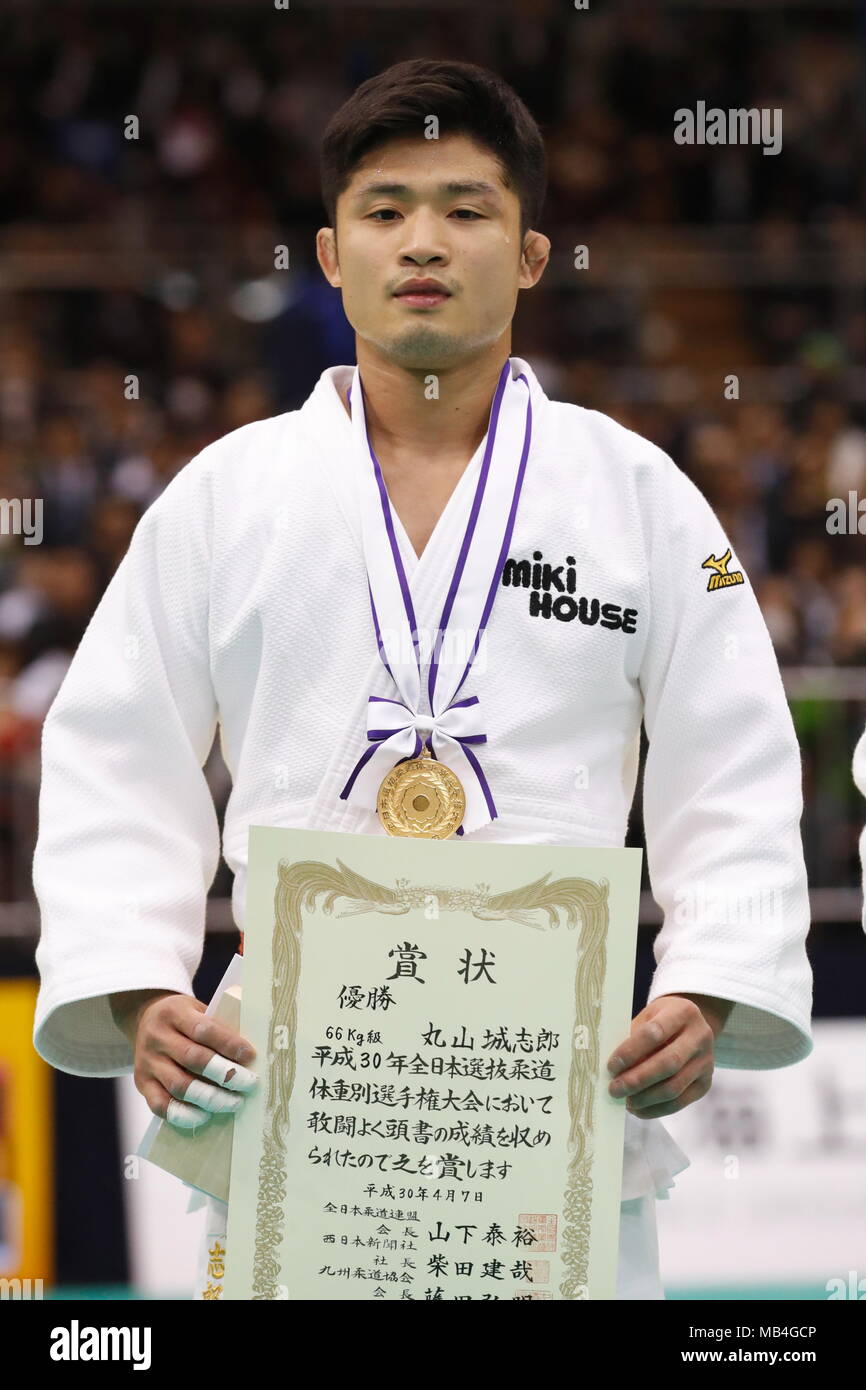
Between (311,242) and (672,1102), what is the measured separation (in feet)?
22.4

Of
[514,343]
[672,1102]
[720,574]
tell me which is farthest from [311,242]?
[672,1102]

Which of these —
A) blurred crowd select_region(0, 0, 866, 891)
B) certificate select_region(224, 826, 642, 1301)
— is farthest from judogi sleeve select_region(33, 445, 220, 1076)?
blurred crowd select_region(0, 0, 866, 891)

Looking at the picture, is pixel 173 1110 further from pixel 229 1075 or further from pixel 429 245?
pixel 429 245

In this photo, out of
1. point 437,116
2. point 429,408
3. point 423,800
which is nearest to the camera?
point 423,800

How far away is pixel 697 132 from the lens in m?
9.40

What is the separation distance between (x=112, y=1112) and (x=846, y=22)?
8.58 m

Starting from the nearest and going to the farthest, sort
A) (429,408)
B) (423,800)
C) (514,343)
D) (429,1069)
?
(429,1069), (423,800), (429,408), (514,343)

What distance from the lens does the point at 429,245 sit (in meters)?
2.54

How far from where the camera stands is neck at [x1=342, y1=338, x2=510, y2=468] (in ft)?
8.88

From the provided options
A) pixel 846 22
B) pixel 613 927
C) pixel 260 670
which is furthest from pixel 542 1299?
pixel 846 22

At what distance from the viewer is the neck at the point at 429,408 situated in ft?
8.88

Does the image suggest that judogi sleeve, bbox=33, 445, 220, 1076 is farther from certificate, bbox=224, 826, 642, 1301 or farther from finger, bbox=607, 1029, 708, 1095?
finger, bbox=607, 1029, 708, 1095

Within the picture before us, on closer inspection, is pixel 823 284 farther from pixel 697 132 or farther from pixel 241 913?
pixel 241 913

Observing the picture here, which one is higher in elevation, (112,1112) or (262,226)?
(262,226)
